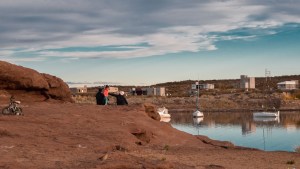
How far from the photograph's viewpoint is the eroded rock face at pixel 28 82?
102 ft

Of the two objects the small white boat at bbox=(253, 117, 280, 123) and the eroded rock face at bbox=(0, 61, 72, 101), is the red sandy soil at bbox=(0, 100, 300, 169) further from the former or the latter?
the small white boat at bbox=(253, 117, 280, 123)

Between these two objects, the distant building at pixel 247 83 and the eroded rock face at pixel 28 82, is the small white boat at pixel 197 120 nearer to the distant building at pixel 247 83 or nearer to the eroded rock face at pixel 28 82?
the eroded rock face at pixel 28 82

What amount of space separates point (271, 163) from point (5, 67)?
17644 mm

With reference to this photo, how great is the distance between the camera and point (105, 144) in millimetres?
21469

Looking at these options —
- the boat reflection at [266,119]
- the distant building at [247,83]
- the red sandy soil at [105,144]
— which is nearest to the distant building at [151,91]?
the distant building at [247,83]

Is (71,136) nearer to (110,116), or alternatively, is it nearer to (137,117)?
(110,116)

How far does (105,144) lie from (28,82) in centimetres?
1193

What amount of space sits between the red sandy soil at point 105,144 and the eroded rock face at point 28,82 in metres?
4.73

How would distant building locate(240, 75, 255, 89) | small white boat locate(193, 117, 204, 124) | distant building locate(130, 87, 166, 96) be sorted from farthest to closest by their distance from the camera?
distant building locate(240, 75, 255, 89), distant building locate(130, 87, 166, 96), small white boat locate(193, 117, 204, 124)

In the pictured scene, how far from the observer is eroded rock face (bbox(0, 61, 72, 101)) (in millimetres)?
31203

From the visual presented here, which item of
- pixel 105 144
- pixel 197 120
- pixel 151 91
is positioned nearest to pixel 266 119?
Answer: pixel 197 120

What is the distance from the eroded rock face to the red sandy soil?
473 centimetres

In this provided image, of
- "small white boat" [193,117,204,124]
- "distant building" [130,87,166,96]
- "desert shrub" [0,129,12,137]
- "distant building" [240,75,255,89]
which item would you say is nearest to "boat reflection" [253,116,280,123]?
"small white boat" [193,117,204,124]

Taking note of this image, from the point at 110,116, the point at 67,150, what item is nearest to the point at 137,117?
the point at 110,116
